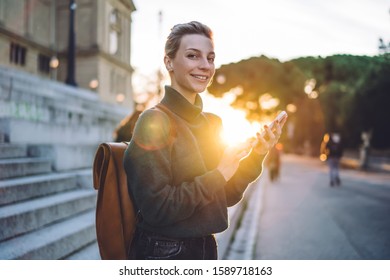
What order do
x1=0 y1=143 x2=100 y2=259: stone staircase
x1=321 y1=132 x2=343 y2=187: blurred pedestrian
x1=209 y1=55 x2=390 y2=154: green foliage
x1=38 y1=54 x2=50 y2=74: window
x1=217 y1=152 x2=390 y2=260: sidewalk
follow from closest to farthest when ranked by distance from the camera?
x1=0 y1=143 x2=100 y2=259: stone staircase, x1=217 y1=152 x2=390 y2=260: sidewalk, x1=321 y1=132 x2=343 y2=187: blurred pedestrian, x1=209 y1=55 x2=390 y2=154: green foliage, x1=38 y1=54 x2=50 y2=74: window

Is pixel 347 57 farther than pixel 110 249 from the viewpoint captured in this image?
Yes

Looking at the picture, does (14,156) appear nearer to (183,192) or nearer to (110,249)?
(110,249)

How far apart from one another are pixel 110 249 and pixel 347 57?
3241 millimetres

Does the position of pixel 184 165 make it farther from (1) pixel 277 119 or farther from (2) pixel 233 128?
(2) pixel 233 128

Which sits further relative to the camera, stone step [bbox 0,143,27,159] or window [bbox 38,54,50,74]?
window [bbox 38,54,50,74]

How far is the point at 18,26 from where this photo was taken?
15.8 meters

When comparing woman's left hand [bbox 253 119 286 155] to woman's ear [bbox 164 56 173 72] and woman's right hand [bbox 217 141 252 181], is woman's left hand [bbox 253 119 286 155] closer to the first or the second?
woman's right hand [bbox 217 141 252 181]

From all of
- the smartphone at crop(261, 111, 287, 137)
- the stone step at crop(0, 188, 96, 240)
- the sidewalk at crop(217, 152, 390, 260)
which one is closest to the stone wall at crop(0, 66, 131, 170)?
the stone step at crop(0, 188, 96, 240)

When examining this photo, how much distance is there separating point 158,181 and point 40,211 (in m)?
2.33

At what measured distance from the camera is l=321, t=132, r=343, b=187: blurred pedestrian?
1107 centimetres

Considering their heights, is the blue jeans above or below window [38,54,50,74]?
below

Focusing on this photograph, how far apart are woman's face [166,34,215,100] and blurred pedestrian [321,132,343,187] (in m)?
10.5
